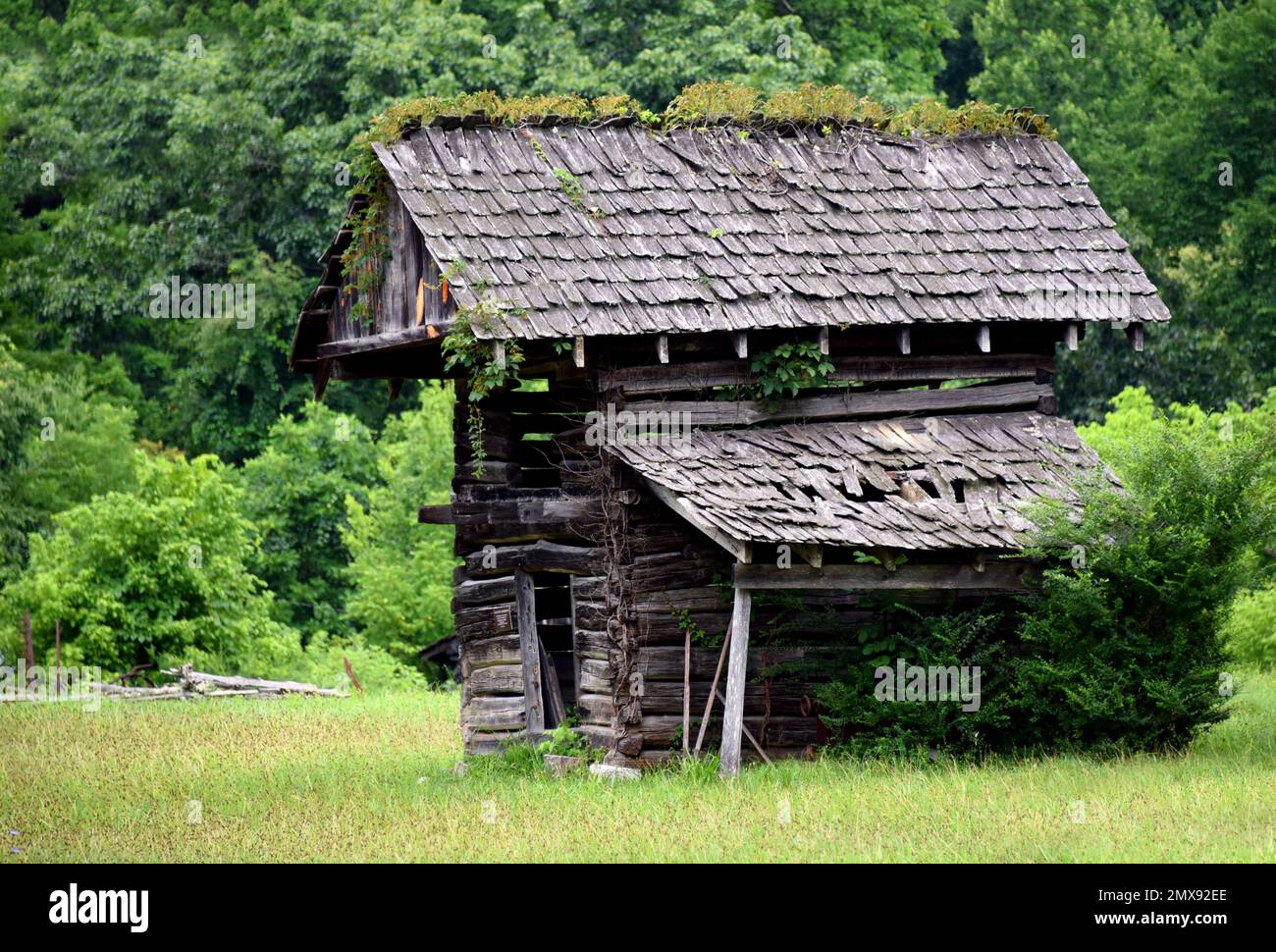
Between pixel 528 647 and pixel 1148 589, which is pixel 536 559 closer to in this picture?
pixel 528 647

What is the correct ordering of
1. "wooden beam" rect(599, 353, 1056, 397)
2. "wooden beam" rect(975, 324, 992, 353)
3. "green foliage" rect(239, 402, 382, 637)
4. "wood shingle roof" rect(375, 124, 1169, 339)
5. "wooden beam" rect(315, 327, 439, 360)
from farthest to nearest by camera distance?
1. "green foliage" rect(239, 402, 382, 637)
2. "wooden beam" rect(975, 324, 992, 353)
3. "wooden beam" rect(315, 327, 439, 360)
4. "wooden beam" rect(599, 353, 1056, 397)
5. "wood shingle roof" rect(375, 124, 1169, 339)

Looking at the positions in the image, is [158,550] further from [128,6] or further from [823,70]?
[128,6]

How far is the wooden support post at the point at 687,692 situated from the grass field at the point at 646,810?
384mm

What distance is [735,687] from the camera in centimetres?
1599

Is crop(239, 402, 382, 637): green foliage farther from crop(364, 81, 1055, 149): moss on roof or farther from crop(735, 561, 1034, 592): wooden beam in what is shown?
crop(735, 561, 1034, 592): wooden beam

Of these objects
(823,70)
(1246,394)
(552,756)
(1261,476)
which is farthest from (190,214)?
(1261,476)

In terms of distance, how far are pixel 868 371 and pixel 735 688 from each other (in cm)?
368

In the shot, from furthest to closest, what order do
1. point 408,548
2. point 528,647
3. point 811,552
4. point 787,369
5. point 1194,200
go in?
point 1194,200
point 408,548
point 528,647
point 787,369
point 811,552

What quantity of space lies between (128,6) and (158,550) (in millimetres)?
20816

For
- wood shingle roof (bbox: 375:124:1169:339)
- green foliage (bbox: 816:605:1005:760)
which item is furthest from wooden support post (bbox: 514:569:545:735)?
wood shingle roof (bbox: 375:124:1169:339)

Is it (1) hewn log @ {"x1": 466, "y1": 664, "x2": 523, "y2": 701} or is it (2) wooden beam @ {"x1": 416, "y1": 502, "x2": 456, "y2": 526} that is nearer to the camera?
(1) hewn log @ {"x1": 466, "y1": 664, "x2": 523, "y2": 701}

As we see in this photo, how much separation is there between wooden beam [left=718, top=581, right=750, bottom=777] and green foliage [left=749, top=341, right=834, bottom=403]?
2366mm

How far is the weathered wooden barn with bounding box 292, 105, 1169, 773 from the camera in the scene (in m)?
16.5

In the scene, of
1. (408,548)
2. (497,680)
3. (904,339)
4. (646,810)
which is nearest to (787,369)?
(904,339)
